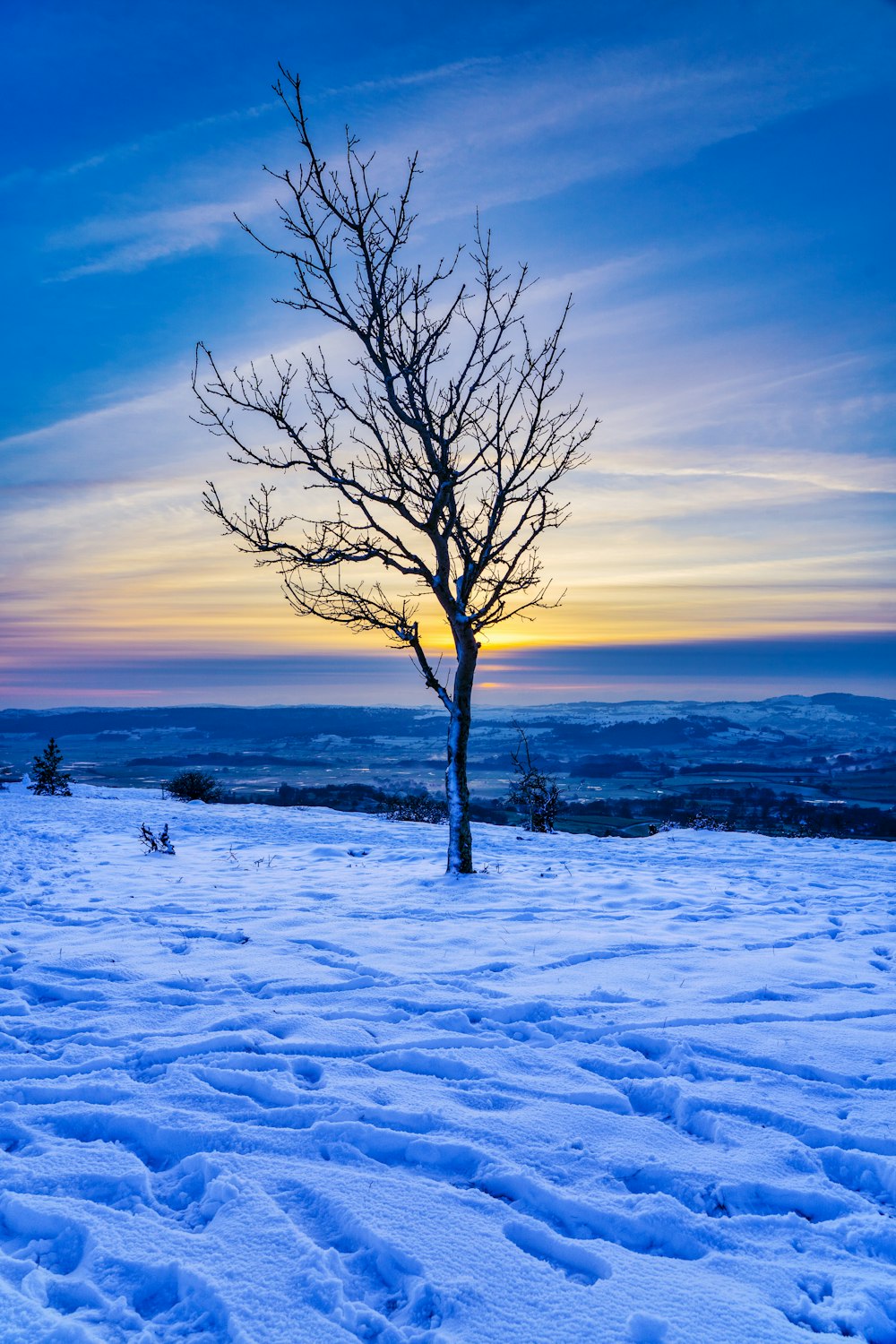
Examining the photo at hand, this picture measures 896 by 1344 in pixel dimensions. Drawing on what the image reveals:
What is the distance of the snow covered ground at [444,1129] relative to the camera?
215cm

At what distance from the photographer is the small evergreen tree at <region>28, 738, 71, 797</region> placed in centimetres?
2130

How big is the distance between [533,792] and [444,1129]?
17.5 m

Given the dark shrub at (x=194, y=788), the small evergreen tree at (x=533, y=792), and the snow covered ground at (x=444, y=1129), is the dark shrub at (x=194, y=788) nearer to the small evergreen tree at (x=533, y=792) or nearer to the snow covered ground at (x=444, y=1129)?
the small evergreen tree at (x=533, y=792)

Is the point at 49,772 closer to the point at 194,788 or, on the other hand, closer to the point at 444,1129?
the point at 194,788

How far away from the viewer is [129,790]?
23.7 metres

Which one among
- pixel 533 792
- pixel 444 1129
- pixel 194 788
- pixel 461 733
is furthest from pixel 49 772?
pixel 444 1129

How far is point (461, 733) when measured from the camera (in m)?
9.20

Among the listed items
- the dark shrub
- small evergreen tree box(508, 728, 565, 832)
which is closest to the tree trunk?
small evergreen tree box(508, 728, 565, 832)

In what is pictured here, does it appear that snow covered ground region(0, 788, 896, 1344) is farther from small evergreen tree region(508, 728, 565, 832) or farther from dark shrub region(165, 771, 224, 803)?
dark shrub region(165, 771, 224, 803)

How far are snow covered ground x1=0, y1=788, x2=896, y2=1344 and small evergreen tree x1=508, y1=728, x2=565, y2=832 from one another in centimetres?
1313

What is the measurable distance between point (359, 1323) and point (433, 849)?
9.58 m

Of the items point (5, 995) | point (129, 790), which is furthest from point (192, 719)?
point (5, 995)

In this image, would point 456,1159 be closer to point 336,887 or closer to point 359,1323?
point 359,1323

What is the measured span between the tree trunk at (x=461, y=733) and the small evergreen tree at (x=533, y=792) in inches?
415
